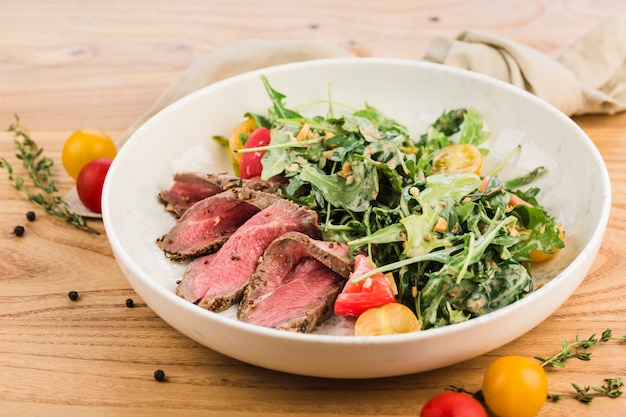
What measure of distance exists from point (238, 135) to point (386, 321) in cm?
160

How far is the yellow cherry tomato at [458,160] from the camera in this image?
362 cm

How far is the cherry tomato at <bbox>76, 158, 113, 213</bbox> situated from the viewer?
384 centimetres

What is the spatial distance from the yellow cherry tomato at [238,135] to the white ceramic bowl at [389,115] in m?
0.11

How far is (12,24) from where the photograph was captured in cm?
584

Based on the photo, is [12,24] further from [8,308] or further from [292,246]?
[292,246]

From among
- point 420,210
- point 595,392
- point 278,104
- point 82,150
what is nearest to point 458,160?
point 420,210

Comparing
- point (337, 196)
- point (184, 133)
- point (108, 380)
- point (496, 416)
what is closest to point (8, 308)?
point (108, 380)

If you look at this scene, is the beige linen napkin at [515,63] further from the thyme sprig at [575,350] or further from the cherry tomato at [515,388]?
the cherry tomato at [515,388]

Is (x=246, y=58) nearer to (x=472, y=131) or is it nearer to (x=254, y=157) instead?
(x=254, y=157)

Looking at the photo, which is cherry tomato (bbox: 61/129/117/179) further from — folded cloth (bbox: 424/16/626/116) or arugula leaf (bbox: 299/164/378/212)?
folded cloth (bbox: 424/16/626/116)

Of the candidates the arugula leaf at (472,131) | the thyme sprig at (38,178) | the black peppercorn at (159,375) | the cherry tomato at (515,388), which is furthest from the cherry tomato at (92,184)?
the cherry tomato at (515,388)

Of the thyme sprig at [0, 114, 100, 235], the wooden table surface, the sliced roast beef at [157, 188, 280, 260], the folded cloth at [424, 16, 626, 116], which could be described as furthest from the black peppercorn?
the folded cloth at [424, 16, 626, 116]

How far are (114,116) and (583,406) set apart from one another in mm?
3262

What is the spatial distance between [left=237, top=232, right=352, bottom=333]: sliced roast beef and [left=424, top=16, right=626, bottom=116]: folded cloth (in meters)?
1.92
